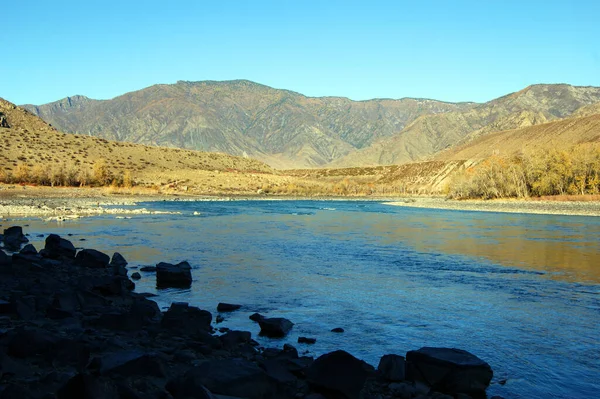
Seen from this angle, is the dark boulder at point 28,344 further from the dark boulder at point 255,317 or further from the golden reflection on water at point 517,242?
the golden reflection on water at point 517,242

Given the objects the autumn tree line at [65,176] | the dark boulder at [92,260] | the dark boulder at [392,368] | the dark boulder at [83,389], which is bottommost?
the dark boulder at [392,368]

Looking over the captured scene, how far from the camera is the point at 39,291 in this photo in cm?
1218

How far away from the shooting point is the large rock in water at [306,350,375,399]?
7273 mm

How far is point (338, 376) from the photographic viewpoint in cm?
739

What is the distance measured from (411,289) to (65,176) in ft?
232

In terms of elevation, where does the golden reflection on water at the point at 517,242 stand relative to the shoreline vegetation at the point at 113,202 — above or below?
below

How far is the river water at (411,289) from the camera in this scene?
33.7 feet

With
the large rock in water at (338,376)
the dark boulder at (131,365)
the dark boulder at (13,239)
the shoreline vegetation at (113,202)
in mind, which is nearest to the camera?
Answer: the dark boulder at (131,365)

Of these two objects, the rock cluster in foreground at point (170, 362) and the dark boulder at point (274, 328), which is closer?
the rock cluster in foreground at point (170, 362)

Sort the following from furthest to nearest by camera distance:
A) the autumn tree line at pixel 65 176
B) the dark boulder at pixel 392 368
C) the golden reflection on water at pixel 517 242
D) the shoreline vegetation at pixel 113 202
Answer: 1. the autumn tree line at pixel 65 176
2. the shoreline vegetation at pixel 113 202
3. the golden reflection on water at pixel 517 242
4. the dark boulder at pixel 392 368

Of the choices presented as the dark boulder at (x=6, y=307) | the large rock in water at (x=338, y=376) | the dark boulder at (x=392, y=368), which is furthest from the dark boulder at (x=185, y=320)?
the dark boulder at (x=392, y=368)

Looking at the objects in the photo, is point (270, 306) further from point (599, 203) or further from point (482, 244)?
point (599, 203)

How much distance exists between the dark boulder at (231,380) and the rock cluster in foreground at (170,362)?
0.5 inches

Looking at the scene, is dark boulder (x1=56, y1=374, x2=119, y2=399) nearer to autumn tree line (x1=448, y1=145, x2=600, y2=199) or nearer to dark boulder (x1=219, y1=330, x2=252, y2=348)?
dark boulder (x1=219, y1=330, x2=252, y2=348)
